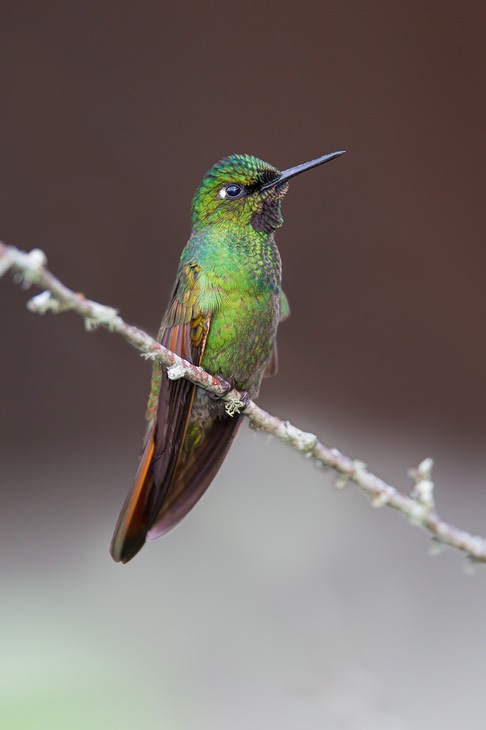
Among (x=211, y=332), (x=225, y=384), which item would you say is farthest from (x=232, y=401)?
(x=211, y=332)

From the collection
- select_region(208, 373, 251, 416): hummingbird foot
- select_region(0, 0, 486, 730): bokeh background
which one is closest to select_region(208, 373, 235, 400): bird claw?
select_region(208, 373, 251, 416): hummingbird foot

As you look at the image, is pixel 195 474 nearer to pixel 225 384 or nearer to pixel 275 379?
pixel 225 384

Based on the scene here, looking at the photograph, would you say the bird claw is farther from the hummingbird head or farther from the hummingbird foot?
the hummingbird head

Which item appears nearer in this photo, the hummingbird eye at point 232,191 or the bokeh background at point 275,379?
the hummingbird eye at point 232,191

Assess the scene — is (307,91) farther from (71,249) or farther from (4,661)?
(4,661)

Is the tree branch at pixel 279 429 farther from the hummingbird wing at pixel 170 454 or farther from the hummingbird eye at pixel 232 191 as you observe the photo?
the hummingbird eye at pixel 232 191

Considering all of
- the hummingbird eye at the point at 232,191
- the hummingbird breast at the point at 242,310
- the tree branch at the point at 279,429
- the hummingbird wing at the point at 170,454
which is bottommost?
the tree branch at the point at 279,429

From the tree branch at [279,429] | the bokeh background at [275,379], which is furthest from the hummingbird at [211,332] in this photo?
the bokeh background at [275,379]
